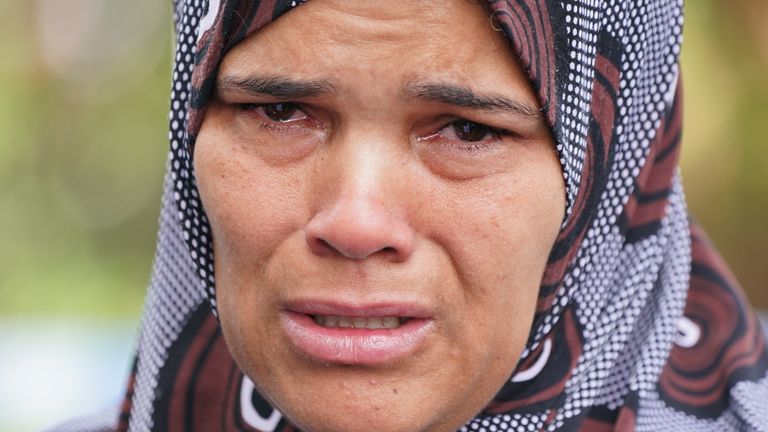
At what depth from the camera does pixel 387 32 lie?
1.72 m

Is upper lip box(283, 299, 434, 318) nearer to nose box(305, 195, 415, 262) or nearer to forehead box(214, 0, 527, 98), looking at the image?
nose box(305, 195, 415, 262)

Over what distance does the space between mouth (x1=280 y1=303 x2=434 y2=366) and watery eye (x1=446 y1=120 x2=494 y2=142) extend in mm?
327

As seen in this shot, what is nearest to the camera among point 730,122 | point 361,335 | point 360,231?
point 360,231

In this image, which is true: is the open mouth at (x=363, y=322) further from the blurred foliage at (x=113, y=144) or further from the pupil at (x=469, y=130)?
the blurred foliage at (x=113, y=144)

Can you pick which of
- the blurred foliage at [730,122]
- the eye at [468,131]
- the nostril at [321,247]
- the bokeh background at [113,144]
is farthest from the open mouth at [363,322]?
the blurred foliage at [730,122]

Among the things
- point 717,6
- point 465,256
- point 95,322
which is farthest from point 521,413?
point 717,6

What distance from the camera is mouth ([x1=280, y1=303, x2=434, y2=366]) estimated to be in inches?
70.8

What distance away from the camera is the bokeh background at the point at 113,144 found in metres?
8.36

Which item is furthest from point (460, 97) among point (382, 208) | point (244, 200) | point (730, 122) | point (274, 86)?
point (730, 122)

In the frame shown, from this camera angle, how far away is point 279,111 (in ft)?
6.23

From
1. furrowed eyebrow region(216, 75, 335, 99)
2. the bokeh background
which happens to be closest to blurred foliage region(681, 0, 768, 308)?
the bokeh background

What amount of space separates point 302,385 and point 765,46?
24.9ft

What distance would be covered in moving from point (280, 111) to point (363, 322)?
43cm

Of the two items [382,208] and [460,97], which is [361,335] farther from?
[460,97]
